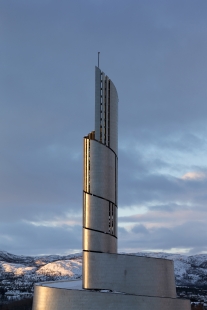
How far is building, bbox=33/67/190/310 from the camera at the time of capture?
57.5m

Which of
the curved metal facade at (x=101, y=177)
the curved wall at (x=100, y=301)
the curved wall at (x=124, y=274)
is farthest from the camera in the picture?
the curved metal facade at (x=101, y=177)

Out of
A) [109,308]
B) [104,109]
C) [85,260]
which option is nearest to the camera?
[109,308]

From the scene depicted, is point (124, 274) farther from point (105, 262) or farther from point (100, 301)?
point (100, 301)

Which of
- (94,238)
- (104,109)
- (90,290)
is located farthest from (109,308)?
(104,109)

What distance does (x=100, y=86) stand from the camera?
6525 centimetres

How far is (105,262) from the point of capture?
59344mm

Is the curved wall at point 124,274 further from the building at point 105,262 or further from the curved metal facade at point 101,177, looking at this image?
the curved metal facade at point 101,177

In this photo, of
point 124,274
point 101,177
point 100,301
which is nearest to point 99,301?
point 100,301

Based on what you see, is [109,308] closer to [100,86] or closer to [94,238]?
[94,238]

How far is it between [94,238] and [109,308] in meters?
8.40

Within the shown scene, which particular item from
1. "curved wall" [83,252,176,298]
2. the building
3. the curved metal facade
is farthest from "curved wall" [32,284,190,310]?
the curved metal facade

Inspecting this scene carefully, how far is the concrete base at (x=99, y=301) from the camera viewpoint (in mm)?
56562

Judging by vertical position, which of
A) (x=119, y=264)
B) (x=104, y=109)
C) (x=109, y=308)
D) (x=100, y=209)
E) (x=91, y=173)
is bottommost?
(x=109, y=308)

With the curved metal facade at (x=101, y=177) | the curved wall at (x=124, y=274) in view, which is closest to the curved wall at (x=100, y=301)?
the curved wall at (x=124, y=274)
